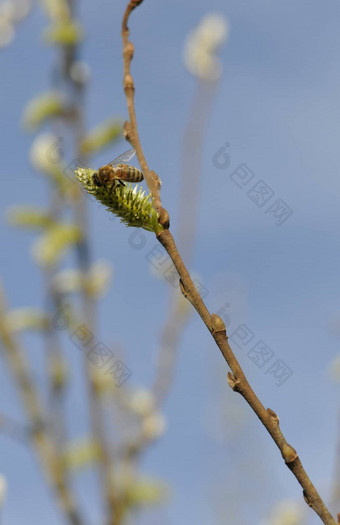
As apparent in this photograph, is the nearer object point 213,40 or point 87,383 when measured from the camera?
point 87,383

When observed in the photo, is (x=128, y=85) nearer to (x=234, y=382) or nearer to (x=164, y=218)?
(x=164, y=218)

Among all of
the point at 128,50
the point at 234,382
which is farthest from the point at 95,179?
the point at 234,382

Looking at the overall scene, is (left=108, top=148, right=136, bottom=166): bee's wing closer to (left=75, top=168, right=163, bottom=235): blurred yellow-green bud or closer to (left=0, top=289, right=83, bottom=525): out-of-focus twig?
(left=75, top=168, right=163, bottom=235): blurred yellow-green bud

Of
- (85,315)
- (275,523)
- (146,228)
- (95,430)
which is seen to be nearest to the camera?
(146,228)

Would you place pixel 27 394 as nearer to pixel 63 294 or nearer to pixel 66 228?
pixel 63 294

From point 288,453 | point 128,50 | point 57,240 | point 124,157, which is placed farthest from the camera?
point 57,240

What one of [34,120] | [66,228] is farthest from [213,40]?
[66,228]

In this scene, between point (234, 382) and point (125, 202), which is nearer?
point (234, 382)
